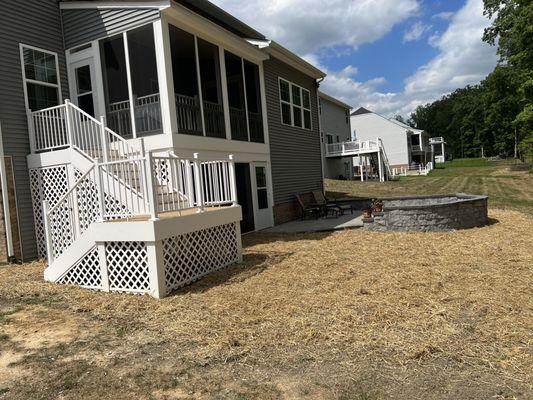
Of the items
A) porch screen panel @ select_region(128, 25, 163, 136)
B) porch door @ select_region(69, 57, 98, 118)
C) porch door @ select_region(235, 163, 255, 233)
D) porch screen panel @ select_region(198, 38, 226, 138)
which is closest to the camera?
porch screen panel @ select_region(128, 25, 163, 136)

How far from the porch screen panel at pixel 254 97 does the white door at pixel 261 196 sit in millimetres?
954

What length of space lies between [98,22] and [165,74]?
245cm

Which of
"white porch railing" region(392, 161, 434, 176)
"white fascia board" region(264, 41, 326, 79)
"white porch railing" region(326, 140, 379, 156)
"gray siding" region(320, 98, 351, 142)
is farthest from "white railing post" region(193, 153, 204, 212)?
"white porch railing" region(392, 161, 434, 176)

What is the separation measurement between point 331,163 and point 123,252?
27.5 metres

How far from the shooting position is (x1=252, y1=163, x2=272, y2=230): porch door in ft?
40.0

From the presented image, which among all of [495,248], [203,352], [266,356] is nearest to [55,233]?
[203,352]

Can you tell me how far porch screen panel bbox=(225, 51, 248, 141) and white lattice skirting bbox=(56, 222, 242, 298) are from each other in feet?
17.3

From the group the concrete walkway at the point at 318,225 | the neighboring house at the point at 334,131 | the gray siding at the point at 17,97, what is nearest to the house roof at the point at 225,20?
the gray siding at the point at 17,97

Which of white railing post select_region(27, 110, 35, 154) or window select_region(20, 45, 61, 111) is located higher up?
window select_region(20, 45, 61, 111)

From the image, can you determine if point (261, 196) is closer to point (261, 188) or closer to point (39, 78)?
point (261, 188)

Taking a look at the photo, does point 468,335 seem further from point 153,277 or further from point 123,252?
point 123,252

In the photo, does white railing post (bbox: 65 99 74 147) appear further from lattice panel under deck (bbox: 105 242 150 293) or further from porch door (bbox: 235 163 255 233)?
porch door (bbox: 235 163 255 233)

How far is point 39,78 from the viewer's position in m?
9.20

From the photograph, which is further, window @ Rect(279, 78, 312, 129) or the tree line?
the tree line
